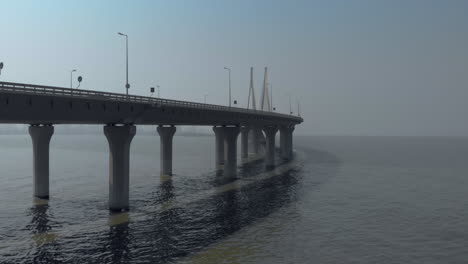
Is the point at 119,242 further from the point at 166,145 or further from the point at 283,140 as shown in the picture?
the point at 283,140

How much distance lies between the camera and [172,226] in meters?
37.6

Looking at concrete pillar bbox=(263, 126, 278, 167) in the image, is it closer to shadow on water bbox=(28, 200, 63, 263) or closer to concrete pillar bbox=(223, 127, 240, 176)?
concrete pillar bbox=(223, 127, 240, 176)

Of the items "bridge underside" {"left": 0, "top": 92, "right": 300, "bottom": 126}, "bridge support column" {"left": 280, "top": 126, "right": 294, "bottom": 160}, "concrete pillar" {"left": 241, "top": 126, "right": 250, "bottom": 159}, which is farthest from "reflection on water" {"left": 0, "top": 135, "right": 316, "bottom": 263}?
"concrete pillar" {"left": 241, "top": 126, "right": 250, "bottom": 159}

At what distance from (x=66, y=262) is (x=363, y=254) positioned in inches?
872

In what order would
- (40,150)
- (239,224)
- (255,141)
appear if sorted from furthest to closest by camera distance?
1. (255,141)
2. (40,150)
3. (239,224)

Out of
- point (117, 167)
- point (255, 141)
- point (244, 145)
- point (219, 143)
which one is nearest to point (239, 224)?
point (117, 167)

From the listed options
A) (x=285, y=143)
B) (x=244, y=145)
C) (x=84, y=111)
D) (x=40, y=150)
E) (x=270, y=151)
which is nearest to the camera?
(x=84, y=111)

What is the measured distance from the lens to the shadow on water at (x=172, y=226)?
29.4 meters

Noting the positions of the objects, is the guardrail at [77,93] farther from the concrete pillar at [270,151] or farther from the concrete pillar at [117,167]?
the concrete pillar at [270,151]

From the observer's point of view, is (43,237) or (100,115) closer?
(43,237)

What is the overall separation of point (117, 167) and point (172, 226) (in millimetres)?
11002

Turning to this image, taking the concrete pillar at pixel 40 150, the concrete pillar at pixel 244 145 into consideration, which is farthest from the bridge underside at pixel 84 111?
the concrete pillar at pixel 244 145

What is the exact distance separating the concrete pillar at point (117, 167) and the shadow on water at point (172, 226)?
6.80 feet

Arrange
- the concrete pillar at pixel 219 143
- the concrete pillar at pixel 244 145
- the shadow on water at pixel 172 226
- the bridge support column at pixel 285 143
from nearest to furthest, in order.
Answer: the shadow on water at pixel 172 226 < the concrete pillar at pixel 219 143 < the bridge support column at pixel 285 143 < the concrete pillar at pixel 244 145
